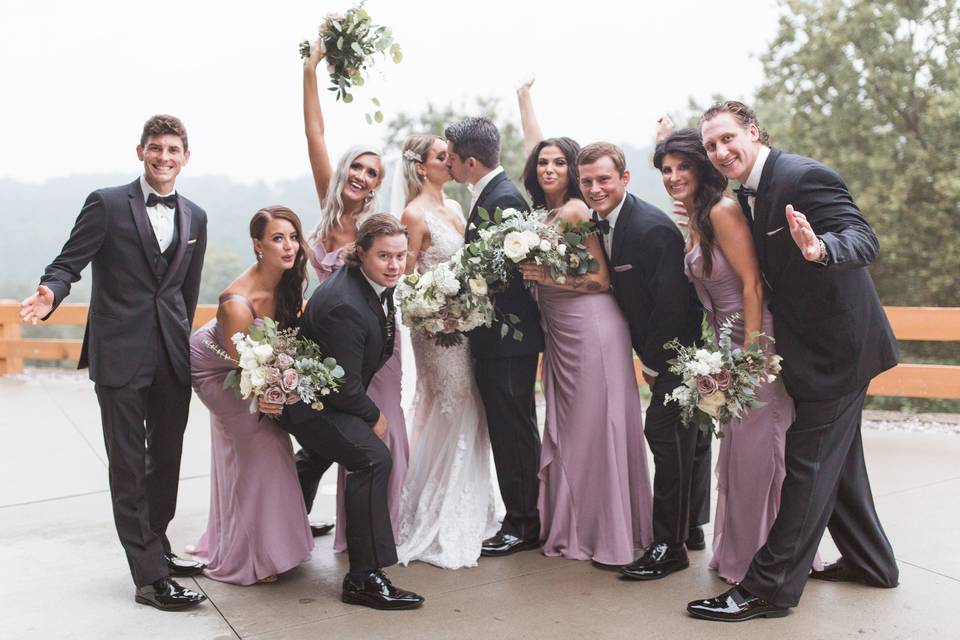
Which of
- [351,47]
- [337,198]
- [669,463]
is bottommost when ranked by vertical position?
[669,463]

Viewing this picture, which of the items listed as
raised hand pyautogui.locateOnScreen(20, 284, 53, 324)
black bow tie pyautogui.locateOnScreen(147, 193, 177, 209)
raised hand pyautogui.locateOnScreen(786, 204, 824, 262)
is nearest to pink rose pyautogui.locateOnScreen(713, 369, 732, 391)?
raised hand pyautogui.locateOnScreen(786, 204, 824, 262)

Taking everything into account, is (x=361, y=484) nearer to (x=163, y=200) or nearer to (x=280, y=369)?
(x=280, y=369)

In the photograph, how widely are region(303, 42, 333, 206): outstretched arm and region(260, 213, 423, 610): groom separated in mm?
987

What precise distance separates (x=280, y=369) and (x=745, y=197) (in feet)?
6.92

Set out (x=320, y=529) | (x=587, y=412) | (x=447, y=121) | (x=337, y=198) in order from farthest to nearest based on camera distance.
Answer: (x=447, y=121) → (x=320, y=529) → (x=337, y=198) → (x=587, y=412)

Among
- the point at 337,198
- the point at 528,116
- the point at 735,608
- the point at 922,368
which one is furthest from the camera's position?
the point at 922,368

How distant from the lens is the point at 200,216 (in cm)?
399

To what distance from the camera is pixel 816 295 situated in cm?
342

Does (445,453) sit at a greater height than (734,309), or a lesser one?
lesser

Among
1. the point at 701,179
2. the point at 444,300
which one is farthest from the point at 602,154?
the point at 444,300

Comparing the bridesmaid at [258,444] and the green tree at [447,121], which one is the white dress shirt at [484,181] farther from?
the green tree at [447,121]

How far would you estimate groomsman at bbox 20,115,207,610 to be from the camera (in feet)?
11.9

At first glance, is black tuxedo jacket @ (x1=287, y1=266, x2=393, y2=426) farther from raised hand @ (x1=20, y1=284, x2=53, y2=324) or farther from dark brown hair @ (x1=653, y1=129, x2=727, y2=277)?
dark brown hair @ (x1=653, y1=129, x2=727, y2=277)

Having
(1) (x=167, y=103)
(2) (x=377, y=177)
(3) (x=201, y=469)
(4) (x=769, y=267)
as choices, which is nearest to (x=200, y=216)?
(2) (x=377, y=177)
